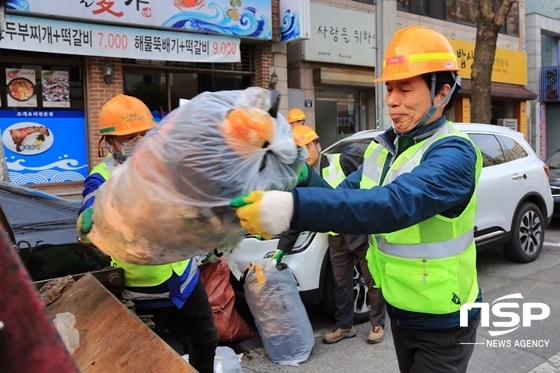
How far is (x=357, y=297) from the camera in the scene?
4891 mm

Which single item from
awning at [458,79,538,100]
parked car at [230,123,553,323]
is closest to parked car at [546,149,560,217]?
parked car at [230,123,553,323]

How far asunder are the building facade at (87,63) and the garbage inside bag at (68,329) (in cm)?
627

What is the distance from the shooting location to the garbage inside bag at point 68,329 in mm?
2014

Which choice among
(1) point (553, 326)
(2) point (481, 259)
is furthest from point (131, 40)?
(1) point (553, 326)

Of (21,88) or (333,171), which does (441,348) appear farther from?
(21,88)

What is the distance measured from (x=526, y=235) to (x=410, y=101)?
548cm

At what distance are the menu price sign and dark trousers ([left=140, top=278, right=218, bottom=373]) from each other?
6.34 m

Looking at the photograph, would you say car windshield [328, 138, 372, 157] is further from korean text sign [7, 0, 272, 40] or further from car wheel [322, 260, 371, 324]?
korean text sign [7, 0, 272, 40]

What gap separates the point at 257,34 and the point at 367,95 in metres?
4.34

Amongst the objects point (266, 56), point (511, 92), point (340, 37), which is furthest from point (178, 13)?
point (511, 92)

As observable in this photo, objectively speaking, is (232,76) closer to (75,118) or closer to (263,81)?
(263,81)

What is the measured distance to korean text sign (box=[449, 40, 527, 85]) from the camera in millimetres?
15562

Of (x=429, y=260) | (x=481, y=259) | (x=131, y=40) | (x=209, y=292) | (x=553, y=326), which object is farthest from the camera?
(x=131, y=40)

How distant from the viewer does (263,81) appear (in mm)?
10781
